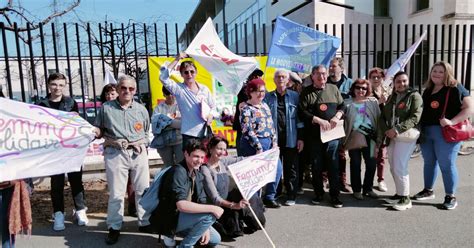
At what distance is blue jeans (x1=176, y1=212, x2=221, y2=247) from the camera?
3449 millimetres

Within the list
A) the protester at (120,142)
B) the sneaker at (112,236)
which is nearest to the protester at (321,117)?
the protester at (120,142)

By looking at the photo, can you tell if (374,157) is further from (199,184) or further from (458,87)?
(199,184)

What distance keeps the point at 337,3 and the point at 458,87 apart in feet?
50.7

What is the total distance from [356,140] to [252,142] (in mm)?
1478

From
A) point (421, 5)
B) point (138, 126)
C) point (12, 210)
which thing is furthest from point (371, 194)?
point (421, 5)

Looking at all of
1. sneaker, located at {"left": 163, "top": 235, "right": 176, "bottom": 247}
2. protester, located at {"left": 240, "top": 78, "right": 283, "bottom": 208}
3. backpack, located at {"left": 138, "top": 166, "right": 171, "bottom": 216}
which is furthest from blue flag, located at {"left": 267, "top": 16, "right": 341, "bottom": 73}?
sneaker, located at {"left": 163, "top": 235, "right": 176, "bottom": 247}

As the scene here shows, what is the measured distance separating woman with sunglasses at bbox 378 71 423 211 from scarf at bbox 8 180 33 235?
4.05 metres

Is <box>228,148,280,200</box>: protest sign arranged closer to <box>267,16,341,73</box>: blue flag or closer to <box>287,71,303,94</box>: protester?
<box>287,71,303,94</box>: protester

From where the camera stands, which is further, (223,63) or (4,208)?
(223,63)

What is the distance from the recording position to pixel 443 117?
14.8 ft

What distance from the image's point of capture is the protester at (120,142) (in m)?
3.87

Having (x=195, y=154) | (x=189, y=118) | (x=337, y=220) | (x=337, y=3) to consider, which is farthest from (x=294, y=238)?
(x=337, y=3)

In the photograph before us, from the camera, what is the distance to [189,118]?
437cm

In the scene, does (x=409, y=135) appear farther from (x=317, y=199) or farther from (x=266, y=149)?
Answer: (x=266, y=149)
